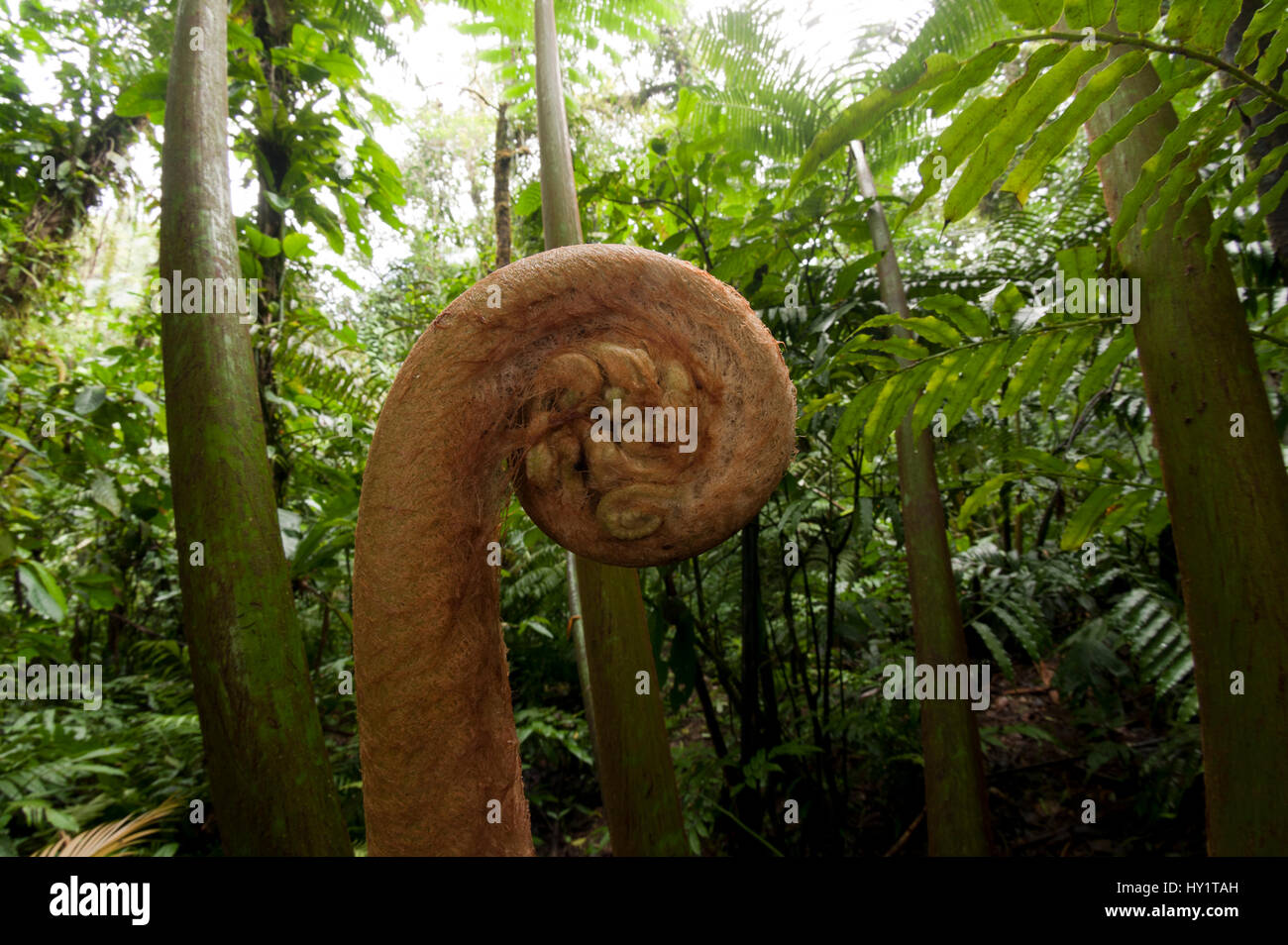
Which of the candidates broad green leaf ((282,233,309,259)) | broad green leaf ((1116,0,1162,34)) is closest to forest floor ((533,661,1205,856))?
broad green leaf ((1116,0,1162,34))

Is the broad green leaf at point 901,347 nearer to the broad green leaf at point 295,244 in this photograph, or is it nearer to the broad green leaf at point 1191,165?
the broad green leaf at point 1191,165

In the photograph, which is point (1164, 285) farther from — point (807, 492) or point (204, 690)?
point (204, 690)

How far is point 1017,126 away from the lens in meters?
0.97

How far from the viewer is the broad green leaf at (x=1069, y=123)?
36.0 inches

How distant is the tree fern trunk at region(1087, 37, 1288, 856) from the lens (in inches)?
40.8

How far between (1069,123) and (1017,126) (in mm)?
79

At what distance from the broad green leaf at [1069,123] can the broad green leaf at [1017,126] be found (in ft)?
0.07

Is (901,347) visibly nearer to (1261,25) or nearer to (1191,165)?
(1191,165)

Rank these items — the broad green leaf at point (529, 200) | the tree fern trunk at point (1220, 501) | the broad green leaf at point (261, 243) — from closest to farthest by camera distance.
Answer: the tree fern trunk at point (1220, 501) → the broad green leaf at point (261, 243) → the broad green leaf at point (529, 200)

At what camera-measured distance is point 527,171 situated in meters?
6.61

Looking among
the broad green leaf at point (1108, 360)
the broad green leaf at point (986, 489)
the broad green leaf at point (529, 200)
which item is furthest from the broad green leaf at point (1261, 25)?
the broad green leaf at point (529, 200)

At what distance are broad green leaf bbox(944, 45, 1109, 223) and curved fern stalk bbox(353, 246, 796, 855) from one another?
0.49 meters

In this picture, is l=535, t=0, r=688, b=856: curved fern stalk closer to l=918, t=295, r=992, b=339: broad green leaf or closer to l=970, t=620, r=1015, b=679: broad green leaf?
l=918, t=295, r=992, b=339: broad green leaf
